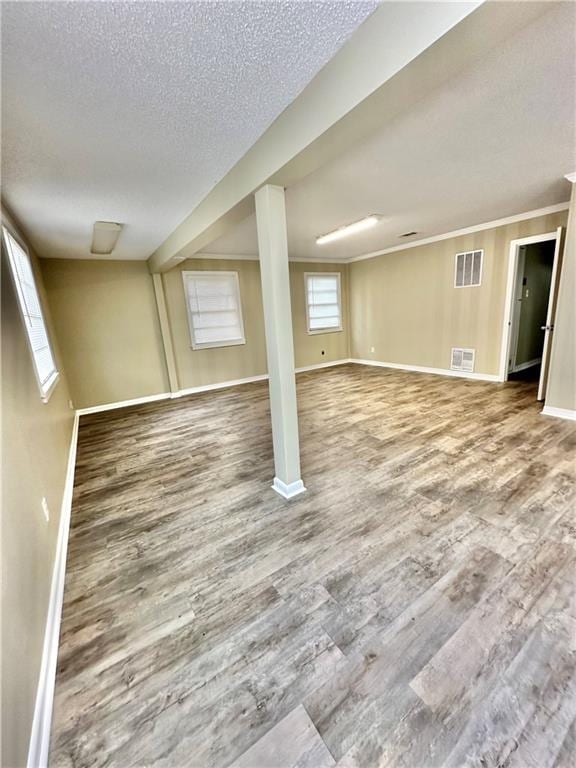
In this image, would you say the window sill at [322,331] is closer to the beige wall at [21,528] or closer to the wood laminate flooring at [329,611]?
the wood laminate flooring at [329,611]

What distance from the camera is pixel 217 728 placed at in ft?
3.70

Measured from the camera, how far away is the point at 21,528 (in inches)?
53.5

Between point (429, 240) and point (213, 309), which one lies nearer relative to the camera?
point (429, 240)

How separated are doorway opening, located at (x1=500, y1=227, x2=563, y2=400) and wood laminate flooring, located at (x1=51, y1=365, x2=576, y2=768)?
7.76ft

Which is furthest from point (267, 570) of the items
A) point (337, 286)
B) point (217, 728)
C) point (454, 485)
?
point (337, 286)

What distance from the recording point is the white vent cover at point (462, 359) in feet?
17.9

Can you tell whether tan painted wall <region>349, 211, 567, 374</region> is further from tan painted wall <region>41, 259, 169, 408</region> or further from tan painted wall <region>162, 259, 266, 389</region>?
tan painted wall <region>41, 259, 169, 408</region>

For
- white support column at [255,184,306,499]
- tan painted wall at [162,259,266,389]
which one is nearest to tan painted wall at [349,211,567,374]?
tan painted wall at [162,259,266,389]

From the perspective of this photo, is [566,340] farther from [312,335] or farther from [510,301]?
[312,335]

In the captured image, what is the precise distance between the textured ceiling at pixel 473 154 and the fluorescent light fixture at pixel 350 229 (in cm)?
16

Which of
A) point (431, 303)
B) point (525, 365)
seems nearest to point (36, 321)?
point (431, 303)

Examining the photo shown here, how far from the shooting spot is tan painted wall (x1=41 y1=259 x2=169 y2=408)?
476 centimetres

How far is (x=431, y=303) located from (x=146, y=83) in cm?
561

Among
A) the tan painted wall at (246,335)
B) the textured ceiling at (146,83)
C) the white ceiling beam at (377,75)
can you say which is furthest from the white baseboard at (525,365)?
the textured ceiling at (146,83)
